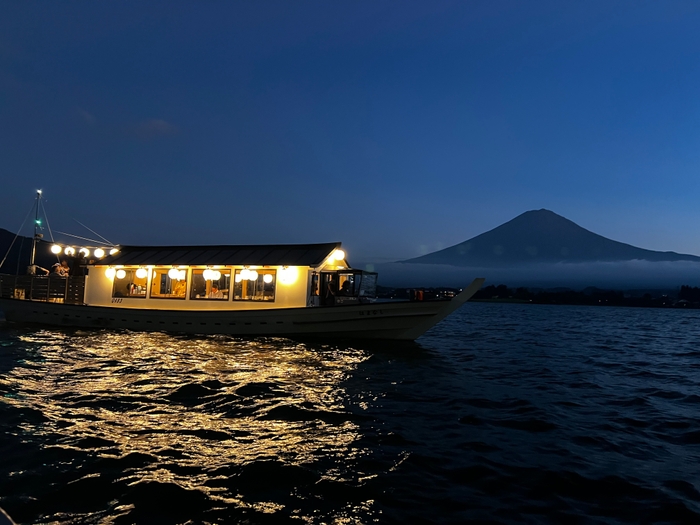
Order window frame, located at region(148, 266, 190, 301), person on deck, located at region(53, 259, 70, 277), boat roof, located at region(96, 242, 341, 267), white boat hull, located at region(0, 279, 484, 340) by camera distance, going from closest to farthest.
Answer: white boat hull, located at region(0, 279, 484, 340) → boat roof, located at region(96, 242, 341, 267) → window frame, located at region(148, 266, 190, 301) → person on deck, located at region(53, 259, 70, 277)

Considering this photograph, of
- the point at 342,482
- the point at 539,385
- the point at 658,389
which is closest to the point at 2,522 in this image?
the point at 342,482

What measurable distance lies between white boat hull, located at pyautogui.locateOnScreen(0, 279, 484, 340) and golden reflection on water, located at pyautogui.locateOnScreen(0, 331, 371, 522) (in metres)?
3.06

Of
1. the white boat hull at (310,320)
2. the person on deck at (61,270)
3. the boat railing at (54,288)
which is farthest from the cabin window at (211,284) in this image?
the person on deck at (61,270)

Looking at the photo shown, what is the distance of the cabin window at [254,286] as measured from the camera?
846 inches

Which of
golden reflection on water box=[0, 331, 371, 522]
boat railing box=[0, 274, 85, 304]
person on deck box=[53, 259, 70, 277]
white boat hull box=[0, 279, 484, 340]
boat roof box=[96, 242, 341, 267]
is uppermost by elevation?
boat roof box=[96, 242, 341, 267]

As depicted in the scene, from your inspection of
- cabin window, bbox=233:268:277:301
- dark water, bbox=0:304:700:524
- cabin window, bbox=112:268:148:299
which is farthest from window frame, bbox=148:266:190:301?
dark water, bbox=0:304:700:524

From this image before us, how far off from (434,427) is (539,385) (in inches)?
238

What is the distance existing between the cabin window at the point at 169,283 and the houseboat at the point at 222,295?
0.05 m

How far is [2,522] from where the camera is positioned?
231 centimetres

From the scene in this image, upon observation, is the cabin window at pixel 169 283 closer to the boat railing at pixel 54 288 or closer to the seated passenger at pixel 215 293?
the seated passenger at pixel 215 293

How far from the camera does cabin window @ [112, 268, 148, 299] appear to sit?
2384 centimetres

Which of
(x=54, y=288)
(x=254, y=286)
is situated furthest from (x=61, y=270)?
(x=254, y=286)

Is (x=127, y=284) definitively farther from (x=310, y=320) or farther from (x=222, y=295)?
(x=310, y=320)

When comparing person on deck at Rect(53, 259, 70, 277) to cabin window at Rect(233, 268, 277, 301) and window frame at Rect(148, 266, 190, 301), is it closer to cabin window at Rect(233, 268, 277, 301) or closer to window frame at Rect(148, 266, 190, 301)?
window frame at Rect(148, 266, 190, 301)
